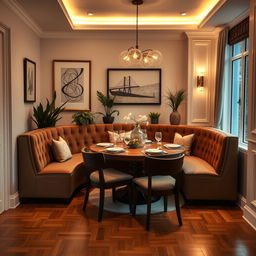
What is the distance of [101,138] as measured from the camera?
497cm

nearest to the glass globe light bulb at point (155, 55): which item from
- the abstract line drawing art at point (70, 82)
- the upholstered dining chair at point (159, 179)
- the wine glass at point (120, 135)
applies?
the wine glass at point (120, 135)

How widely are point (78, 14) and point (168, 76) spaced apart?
191cm

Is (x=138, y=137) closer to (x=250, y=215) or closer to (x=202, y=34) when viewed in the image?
(x=250, y=215)

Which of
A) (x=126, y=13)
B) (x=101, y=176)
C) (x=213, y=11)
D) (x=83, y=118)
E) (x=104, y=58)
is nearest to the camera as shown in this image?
(x=101, y=176)

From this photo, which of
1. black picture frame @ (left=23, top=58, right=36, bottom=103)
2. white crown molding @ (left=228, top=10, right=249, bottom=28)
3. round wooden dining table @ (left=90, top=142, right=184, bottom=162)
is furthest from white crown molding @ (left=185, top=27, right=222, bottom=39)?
black picture frame @ (left=23, top=58, right=36, bottom=103)

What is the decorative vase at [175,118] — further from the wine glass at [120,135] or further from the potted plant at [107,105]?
the wine glass at [120,135]

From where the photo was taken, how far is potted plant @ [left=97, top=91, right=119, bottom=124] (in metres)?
4.96

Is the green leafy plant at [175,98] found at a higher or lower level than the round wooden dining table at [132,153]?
higher

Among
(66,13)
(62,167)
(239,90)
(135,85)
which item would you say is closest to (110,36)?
(135,85)

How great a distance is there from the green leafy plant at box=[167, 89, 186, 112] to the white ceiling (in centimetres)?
109

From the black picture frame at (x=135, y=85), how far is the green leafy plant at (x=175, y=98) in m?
0.21

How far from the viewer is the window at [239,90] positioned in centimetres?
400

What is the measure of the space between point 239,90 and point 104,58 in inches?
95.6

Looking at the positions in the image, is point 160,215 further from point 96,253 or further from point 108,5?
point 108,5
